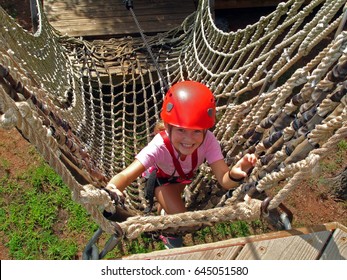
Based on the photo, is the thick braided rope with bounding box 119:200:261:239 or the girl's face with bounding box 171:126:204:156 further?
the girl's face with bounding box 171:126:204:156

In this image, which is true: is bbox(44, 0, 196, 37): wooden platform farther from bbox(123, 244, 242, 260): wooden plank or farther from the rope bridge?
bbox(123, 244, 242, 260): wooden plank

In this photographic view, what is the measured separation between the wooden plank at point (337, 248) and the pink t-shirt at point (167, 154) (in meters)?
0.66

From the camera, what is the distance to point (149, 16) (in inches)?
143

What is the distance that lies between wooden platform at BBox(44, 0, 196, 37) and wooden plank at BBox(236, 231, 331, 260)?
2.45 metres

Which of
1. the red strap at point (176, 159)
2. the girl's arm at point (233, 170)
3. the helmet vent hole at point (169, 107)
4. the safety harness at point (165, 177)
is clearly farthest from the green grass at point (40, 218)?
the helmet vent hole at point (169, 107)

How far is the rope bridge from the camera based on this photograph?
125cm

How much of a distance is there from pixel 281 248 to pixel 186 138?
0.57 metres

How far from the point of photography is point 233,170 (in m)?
1.65

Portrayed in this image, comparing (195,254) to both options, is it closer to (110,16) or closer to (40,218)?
(40,218)

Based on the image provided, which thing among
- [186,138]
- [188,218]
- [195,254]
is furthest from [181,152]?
[195,254]

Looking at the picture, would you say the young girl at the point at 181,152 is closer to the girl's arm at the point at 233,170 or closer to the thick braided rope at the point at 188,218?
the girl's arm at the point at 233,170

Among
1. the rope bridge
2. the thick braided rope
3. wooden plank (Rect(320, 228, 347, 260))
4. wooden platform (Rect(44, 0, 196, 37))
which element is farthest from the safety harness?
wooden platform (Rect(44, 0, 196, 37))

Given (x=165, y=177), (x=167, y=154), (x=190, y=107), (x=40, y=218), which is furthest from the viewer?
(x=40, y=218)

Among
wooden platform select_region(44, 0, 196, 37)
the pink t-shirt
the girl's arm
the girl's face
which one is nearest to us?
the girl's arm
